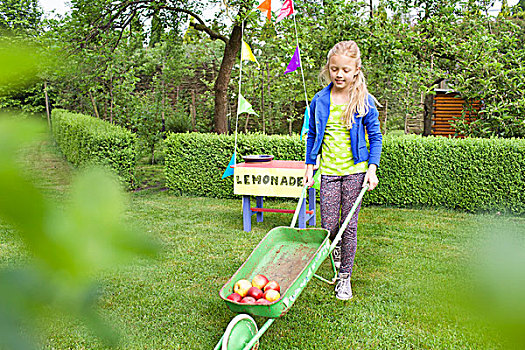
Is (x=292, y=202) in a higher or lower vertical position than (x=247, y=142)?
lower

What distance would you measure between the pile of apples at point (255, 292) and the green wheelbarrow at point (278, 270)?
0.05 metres

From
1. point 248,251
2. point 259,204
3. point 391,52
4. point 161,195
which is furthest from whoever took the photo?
point 391,52

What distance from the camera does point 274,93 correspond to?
1097 cm

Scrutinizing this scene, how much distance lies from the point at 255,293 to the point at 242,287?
8 cm

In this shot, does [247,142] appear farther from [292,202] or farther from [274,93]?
[274,93]

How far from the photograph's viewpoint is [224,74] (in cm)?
865

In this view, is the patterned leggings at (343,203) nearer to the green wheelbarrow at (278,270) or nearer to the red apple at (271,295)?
the green wheelbarrow at (278,270)

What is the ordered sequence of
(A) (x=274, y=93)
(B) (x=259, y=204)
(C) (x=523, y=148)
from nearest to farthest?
(B) (x=259, y=204) → (C) (x=523, y=148) → (A) (x=274, y=93)

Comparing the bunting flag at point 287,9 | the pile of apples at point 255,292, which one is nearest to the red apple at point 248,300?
the pile of apples at point 255,292

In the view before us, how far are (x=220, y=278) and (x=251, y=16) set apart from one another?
482 cm

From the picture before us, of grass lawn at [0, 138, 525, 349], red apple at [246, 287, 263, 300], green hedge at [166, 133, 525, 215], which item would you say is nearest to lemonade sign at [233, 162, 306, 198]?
grass lawn at [0, 138, 525, 349]

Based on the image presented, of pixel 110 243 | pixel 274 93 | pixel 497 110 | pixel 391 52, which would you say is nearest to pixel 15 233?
pixel 110 243

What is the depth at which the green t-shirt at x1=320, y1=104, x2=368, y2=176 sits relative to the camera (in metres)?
2.91

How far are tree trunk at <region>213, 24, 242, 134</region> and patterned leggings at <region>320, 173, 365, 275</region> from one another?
595 cm
